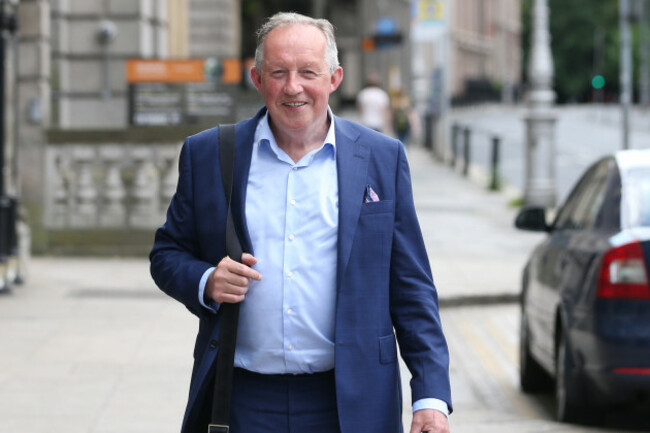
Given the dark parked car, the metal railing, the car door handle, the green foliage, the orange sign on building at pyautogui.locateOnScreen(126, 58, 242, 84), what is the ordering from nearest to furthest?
1. the dark parked car
2. the car door handle
3. the orange sign on building at pyautogui.locateOnScreen(126, 58, 242, 84)
4. the metal railing
5. the green foliage

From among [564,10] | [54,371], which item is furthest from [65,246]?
[564,10]

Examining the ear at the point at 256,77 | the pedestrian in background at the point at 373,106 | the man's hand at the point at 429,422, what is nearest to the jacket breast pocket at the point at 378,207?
the ear at the point at 256,77

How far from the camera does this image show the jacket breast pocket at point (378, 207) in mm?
3652

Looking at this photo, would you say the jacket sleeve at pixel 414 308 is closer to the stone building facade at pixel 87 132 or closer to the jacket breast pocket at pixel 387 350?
the jacket breast pocket at pixel 387 350

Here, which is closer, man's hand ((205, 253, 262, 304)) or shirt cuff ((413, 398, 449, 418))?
man's hand ((205, 253, 262, 304))

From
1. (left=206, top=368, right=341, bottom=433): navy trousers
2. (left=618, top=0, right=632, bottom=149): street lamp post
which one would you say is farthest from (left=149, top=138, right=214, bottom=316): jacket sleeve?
(left=618, top=0, right=632, bottom=149): street lamp post

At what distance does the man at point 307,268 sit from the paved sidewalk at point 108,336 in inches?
137

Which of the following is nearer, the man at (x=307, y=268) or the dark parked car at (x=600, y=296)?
the man at (x=307, y=268)

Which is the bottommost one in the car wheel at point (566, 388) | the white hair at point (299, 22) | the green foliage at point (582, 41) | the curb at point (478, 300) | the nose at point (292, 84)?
the curb at point (478, 300)

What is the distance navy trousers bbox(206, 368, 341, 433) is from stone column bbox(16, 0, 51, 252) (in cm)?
1185

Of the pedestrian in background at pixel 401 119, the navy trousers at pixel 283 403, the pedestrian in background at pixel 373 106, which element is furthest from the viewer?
the pedestrian in background at pixel 401 119

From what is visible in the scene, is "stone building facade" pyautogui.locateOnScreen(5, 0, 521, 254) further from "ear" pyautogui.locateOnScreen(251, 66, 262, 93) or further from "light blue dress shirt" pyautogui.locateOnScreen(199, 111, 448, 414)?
"light blue dress shirt" pyautogui.locateOnScreen(199, 111, 448, 414)

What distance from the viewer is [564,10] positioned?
121m

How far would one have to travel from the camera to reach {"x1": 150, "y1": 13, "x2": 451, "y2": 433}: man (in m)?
3.62
